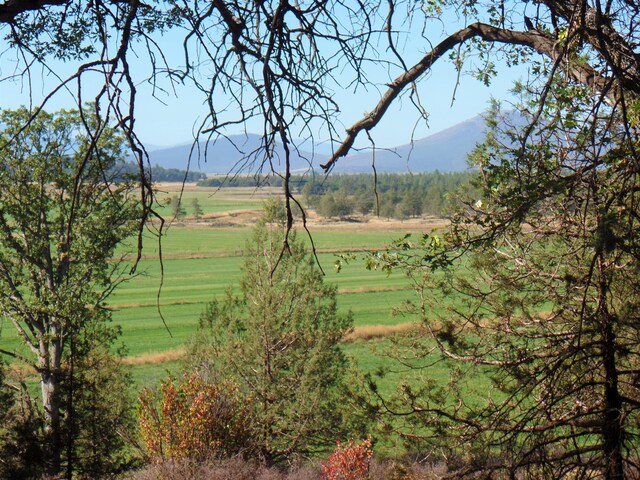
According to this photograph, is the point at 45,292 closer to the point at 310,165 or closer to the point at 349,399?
the point at 349,399

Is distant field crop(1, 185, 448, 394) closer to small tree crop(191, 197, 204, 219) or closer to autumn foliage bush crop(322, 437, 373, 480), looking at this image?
small tree crop(191, 197, 204, 219)

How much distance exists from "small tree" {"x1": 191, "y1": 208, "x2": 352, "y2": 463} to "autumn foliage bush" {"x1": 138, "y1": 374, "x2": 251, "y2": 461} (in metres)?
1.13

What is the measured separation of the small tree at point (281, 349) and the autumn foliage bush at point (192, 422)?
3.70 feet

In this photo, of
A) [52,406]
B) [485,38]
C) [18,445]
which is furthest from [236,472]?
[485,38]

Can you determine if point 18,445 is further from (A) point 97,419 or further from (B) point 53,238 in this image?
(B) point 53,238

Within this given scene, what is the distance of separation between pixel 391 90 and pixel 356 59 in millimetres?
810

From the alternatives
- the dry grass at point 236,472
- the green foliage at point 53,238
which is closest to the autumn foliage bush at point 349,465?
the dry grass at point 236,472

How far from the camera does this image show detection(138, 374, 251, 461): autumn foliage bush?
12.8 metres

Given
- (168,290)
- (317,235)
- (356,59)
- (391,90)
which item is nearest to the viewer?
(356,59)

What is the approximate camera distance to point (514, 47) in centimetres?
448

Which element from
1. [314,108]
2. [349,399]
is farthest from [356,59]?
[349,399]

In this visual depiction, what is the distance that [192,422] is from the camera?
43.1ft

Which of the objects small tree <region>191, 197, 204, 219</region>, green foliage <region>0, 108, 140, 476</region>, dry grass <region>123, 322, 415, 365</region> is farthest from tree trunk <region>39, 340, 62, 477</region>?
small tree <region>191, 197, 204, 219</region>

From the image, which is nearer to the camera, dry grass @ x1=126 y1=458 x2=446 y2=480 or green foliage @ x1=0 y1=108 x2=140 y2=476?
dry grass @ x1=126 y1=458 x2=446 y2=480
